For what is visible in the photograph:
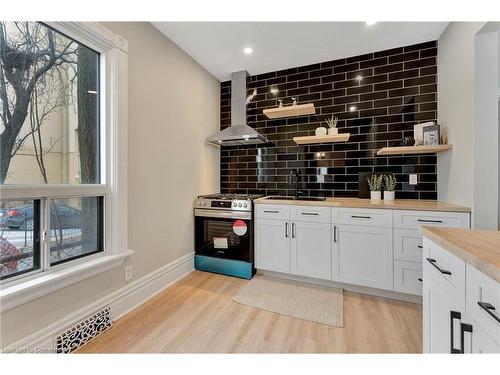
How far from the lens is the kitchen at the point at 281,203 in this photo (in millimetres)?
1298

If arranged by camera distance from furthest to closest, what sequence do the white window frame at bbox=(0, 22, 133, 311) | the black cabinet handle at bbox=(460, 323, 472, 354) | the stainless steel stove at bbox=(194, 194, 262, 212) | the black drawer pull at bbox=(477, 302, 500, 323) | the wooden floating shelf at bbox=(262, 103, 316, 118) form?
the wooden floating shelf at bbox=(262, 103, 316, 118) → the stainless steel stove at bbox=(194, 194, 262, 212) → the white window frame at bbox=(0, 22, 133, 311) → the black cabinet handle at bbox=(460, 323, 472, 354) → the black drawer pull at bbox=(477, 302, 500, 323)

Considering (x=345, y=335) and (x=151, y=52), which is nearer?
(x=345, y=335)

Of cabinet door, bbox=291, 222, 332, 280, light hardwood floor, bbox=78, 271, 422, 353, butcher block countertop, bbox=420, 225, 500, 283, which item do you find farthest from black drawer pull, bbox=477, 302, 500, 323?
cabinet door, bbox=291, 222, 332, 280

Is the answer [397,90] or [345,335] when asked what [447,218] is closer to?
[345,335]

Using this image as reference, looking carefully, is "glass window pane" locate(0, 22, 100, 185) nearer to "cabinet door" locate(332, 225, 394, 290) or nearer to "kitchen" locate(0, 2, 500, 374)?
"kitchen" locate(0, 2, 500, 374)

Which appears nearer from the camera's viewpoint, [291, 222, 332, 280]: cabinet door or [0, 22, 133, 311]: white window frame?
[0, 22, 133, 311]: white window frame

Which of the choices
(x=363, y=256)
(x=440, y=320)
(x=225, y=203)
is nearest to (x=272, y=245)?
(x=225, y=203)

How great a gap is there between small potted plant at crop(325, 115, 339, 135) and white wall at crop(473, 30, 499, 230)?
1.21 m

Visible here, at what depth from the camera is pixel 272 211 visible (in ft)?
8.07

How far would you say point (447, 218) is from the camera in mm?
1801

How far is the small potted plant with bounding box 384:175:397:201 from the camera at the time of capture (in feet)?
7.88

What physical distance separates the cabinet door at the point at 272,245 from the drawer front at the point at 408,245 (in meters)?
1.00

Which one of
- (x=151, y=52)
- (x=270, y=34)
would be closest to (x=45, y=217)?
(x=151, y=52)

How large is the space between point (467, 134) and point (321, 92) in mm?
1576
